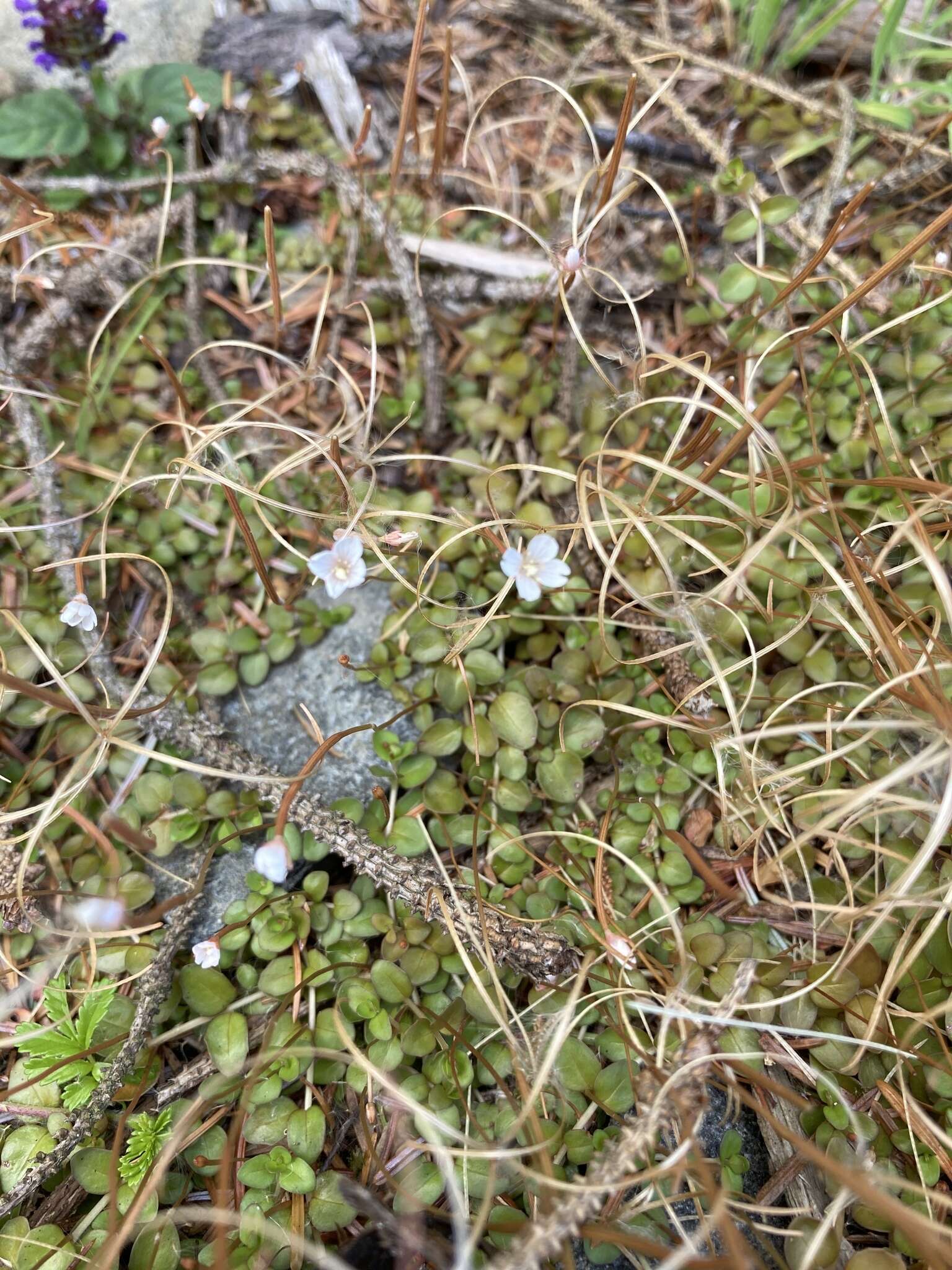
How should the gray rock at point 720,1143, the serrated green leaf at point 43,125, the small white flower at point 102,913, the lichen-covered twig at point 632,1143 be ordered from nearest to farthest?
the lichen-covered twig at point 632,1143, the small white flower at point 102,913, the gray rock at point 720,1143, the serrated green leaf at point 43,125

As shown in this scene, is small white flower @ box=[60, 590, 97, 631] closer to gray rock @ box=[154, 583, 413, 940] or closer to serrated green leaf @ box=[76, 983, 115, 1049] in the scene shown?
gray rock @ box=[154, 583, 413, 940]

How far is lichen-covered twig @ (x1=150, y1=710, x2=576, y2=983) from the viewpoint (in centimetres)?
153

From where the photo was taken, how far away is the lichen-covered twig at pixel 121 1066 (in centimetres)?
144

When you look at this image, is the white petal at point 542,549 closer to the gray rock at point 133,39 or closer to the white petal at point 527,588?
the white petal at point 527,588

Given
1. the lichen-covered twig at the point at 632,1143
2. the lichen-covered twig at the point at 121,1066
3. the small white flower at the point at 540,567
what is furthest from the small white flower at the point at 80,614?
the lichen-covered twig at the point at 632,1143

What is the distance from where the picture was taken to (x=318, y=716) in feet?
6.24

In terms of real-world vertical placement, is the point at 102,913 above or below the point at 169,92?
below

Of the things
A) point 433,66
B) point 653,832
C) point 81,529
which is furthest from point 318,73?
point 653,832

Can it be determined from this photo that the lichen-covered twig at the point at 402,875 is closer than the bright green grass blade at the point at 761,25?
Yes

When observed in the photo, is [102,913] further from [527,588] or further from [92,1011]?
[527,588]

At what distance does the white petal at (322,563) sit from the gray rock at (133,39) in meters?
1.81

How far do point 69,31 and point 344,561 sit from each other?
1.71 metres

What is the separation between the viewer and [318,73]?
2.34 metres

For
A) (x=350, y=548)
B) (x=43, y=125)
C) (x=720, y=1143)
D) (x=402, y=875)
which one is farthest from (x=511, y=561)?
(x=43, y=125)
